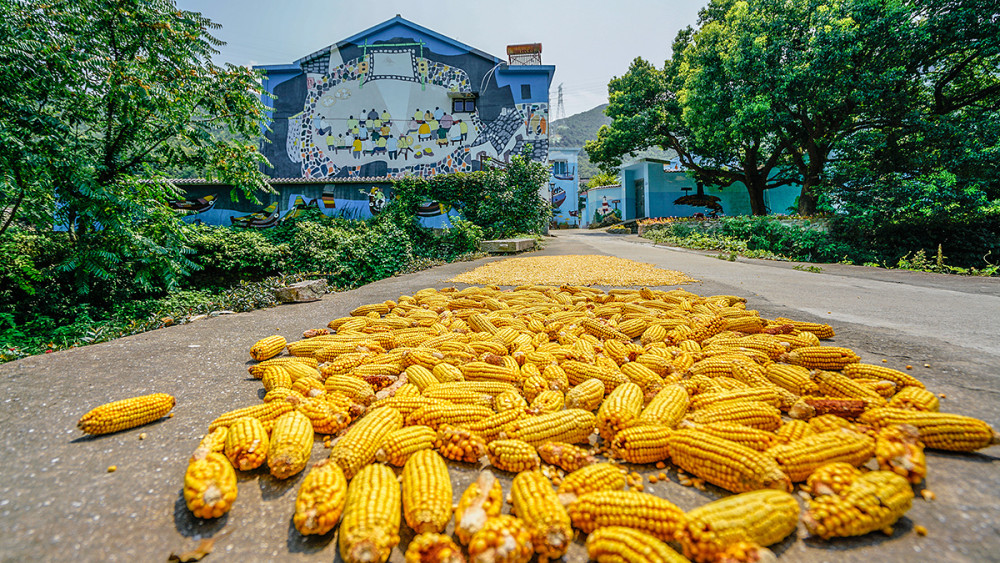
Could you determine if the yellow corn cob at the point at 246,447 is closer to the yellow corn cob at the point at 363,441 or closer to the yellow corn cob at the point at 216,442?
the yellow corn cob at the point at 216,442

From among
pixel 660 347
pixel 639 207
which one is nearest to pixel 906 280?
pixel 660 347

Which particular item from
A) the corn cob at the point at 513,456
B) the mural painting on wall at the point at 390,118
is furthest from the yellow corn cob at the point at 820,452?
the mural painting on wall at the point at 390,118

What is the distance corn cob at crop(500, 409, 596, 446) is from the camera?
68.9 inches

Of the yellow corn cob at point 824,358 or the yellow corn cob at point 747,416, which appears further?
the yellow corn cob at point 824,358

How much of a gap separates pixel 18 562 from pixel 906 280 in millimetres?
10384

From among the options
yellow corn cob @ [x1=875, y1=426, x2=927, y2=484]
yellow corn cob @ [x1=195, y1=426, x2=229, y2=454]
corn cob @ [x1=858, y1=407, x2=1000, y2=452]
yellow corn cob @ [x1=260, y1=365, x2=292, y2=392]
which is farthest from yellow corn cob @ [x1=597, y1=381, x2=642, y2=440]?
yellow corn cob @ [x1=260, y1=365, x2=292, y2=392]

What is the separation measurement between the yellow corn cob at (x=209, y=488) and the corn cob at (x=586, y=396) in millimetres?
1588

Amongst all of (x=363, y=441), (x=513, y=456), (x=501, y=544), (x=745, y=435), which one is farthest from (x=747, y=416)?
(x=363, y=441)

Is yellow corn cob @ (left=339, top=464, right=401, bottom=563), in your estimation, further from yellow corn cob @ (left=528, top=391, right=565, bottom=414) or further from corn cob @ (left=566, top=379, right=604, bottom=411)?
corn cob @ (left=566, top=379, right=604, bottom=411)

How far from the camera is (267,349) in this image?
3.03 metres

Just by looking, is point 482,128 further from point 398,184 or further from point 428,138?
point 398,184

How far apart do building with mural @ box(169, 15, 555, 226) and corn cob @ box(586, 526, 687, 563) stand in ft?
61.5

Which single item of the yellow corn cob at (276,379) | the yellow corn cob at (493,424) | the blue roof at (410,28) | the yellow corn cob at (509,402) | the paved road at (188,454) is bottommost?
the paved road at (188,454)

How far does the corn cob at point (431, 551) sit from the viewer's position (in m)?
1.13
